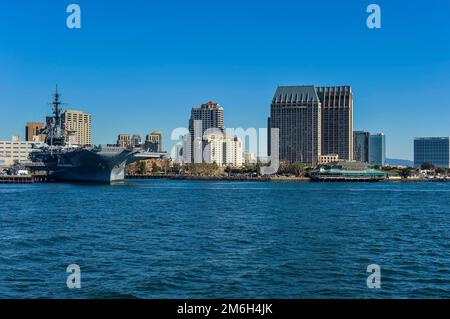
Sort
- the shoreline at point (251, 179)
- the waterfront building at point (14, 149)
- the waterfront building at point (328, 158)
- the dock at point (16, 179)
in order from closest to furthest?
the dock at point (16, 179), the shoreline at point (251, 179), the waterfront building at point (14, 149), the waterfront building at point (328, 158)

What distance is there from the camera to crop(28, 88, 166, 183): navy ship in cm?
8150

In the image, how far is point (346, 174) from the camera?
5546 inches

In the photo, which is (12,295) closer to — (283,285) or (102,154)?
(283,285)

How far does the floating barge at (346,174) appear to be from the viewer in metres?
138

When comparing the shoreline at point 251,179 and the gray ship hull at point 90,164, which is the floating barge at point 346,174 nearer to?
the shoreline at point 251,179

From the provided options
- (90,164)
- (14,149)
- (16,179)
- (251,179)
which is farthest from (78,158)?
(14,149)

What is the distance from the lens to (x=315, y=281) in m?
14.5

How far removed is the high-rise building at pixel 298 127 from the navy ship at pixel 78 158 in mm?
104015

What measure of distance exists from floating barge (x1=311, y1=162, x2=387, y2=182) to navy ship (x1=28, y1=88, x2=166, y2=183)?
58.5 meters

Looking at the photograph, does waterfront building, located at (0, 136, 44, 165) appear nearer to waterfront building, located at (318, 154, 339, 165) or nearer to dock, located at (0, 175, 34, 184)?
dock, located at (0, 175, 34, 184)

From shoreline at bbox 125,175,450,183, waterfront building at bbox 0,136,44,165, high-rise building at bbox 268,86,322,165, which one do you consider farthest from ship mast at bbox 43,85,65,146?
high-rise building at bbox 268,86,322,165

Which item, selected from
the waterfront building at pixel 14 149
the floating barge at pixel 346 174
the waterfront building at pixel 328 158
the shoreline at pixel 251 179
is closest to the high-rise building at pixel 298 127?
the waterfront building at pixel 328 158

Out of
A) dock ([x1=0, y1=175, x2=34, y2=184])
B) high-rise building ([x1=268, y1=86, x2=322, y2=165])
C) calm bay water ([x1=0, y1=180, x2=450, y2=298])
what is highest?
high-rise building ([x1=268, y1=86, x2=322, y2=165])
